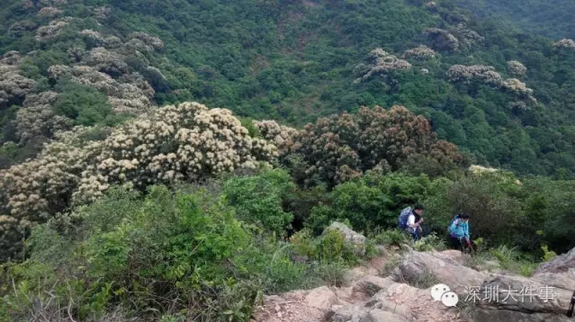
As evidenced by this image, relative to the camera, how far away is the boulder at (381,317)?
445 centimetres

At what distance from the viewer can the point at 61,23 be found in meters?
39.2

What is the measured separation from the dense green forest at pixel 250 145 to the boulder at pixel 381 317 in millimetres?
1155

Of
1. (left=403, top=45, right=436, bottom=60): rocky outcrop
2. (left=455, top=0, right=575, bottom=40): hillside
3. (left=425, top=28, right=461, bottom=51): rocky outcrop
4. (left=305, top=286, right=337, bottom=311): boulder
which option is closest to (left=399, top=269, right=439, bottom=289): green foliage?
(left=305, top=286, right=337, bottom=311): boulder

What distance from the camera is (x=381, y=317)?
4480 millimetres

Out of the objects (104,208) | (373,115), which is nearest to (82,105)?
(373,115)

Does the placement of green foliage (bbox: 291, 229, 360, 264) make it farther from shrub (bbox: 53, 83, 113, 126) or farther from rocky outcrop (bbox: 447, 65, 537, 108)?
rocky outcrop (bbox: 447, 65, 537, 108)

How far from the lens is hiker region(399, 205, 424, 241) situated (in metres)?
9.25

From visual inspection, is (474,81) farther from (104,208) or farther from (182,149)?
(104,208)

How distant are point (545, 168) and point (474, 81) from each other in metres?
11.6

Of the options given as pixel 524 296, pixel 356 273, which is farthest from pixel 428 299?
pixel 356 273

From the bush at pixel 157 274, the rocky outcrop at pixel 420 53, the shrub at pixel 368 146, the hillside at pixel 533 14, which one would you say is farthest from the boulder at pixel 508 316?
the hillside at pixel 533 14

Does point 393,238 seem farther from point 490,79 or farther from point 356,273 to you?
point 490,79

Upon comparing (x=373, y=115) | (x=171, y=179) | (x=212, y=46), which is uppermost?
(x=373, y=115)

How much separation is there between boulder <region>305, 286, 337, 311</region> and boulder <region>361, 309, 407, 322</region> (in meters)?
0.73
